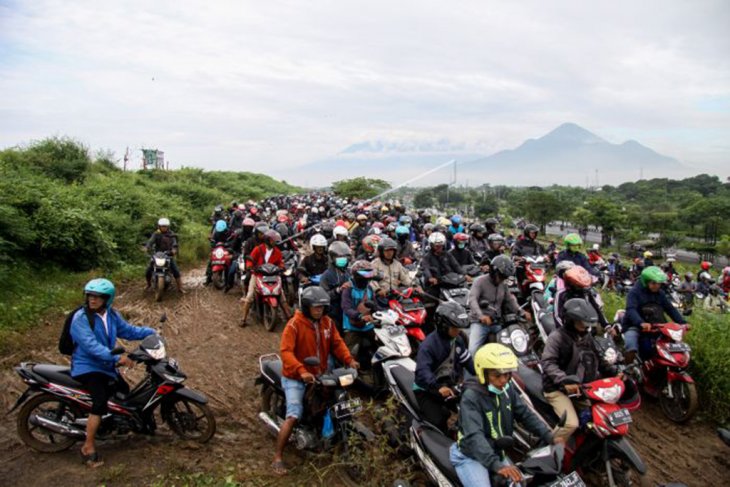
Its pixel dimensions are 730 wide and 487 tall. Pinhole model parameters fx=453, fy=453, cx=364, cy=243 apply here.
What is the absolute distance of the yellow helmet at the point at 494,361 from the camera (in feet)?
11.0

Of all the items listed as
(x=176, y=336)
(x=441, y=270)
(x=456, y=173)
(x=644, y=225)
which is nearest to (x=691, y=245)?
(x=644, y=225)

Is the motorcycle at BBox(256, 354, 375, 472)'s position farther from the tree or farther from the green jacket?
the tree

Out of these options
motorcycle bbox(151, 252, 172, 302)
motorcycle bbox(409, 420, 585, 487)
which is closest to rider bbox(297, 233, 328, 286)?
motorcycle bbox(151, 252, 172, 302)

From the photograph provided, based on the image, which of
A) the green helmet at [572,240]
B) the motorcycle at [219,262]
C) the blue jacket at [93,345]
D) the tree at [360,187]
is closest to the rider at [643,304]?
the green helmet at [572,240]

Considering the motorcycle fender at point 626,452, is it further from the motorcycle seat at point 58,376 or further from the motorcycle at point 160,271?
the motorcycle at point 160,271

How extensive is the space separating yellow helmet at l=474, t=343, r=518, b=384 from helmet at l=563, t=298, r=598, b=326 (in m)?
1.20

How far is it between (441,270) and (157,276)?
6.43m

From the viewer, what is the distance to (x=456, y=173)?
432 inches

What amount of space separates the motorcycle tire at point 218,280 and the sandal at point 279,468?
24.5ft

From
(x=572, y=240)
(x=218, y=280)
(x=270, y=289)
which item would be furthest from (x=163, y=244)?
(x=572, y=240)

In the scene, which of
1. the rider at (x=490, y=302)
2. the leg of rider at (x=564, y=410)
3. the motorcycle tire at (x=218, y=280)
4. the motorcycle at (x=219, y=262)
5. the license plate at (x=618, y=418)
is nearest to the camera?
the license plate at (x=618, y=418)

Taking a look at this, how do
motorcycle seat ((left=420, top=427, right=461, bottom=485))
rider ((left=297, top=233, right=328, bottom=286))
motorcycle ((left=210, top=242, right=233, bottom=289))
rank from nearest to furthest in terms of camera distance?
motorcycle seat ((left=420, top=427, right=461, bottom=485))
rider ((left=297, top=233, right=328, bottom=286))
motorcycle ((left=210, top=242, right=233, bottom=289))

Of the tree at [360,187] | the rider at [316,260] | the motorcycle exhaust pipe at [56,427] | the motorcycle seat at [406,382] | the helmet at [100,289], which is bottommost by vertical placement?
the motorcycle exhaust pipe at [56,427]

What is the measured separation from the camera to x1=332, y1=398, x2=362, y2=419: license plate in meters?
4.29
